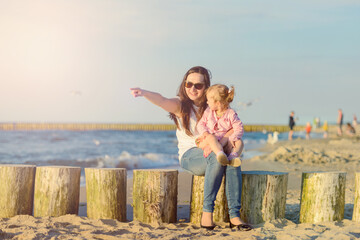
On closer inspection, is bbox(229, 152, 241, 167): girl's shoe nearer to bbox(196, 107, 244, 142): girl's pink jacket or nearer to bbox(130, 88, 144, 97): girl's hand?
bbox(196, 107, 244, 142): girl's pink jacket

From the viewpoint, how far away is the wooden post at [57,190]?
14.3ft

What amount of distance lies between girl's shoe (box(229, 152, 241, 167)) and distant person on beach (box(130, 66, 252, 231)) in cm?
6

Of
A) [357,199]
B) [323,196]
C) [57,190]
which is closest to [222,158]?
[323,196]

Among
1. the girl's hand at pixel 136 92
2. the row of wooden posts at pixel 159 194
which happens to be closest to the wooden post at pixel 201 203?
the row of wooden posts at pixel 159 194

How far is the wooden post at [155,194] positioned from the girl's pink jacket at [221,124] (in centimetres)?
61

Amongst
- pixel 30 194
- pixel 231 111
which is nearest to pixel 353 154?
pixel 231 111

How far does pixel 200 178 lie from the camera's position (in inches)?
165

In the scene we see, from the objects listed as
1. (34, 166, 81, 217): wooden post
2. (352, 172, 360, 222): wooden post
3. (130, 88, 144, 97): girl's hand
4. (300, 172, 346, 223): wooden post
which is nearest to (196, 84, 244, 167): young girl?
(130, 88, 144, 97): girl's hand

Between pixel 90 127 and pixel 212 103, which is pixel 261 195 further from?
pixel 90 127

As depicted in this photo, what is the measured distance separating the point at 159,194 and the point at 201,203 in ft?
1.54

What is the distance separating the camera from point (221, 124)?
4008 millimetres

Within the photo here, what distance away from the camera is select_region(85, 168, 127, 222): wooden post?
13.9 ft

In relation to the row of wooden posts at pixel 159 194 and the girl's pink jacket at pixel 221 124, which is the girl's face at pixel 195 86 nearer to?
the girl's pink jacket at pixel 221 124

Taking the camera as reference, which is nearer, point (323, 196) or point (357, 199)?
point (323, 196)
